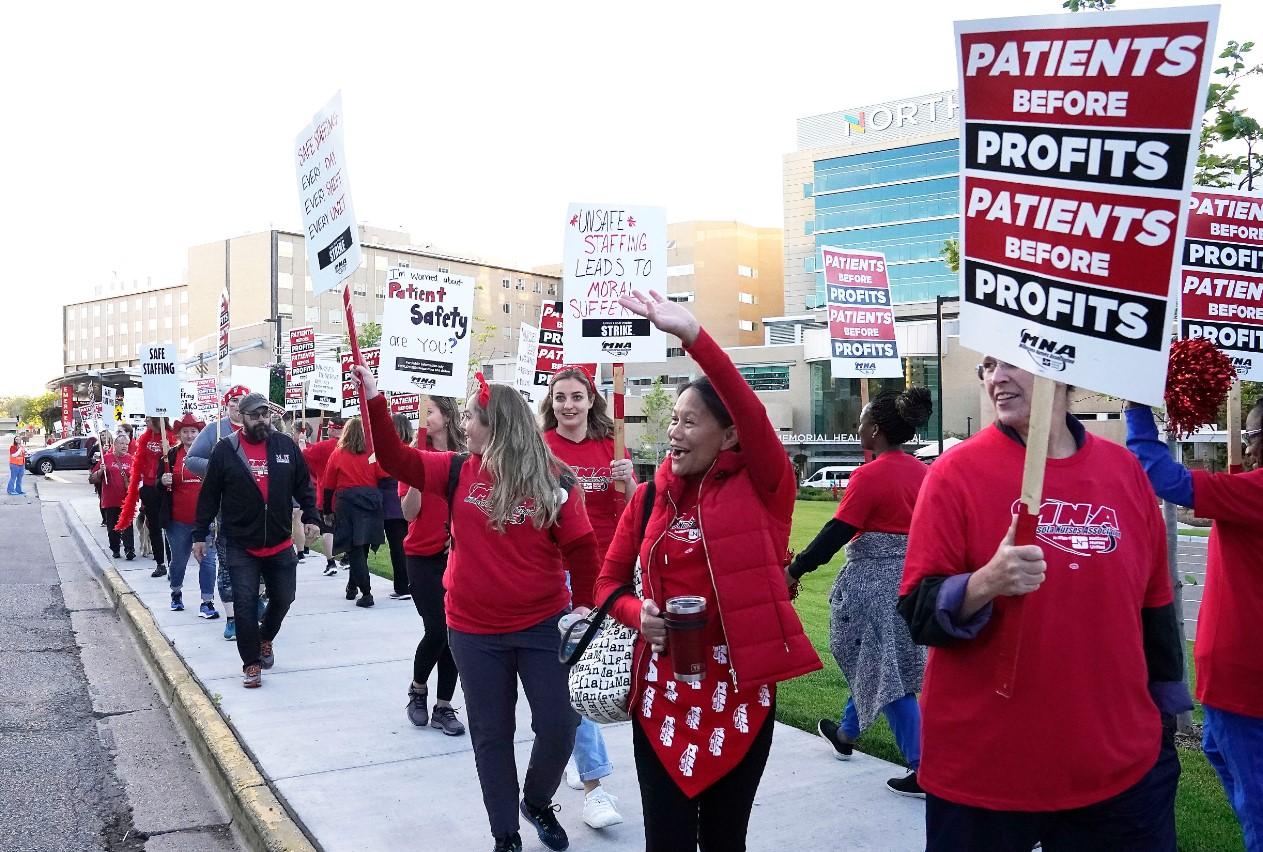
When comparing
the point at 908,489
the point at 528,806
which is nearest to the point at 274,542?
the point at 528,806

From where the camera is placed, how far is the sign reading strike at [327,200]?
5.92m

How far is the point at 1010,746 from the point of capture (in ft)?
8.46

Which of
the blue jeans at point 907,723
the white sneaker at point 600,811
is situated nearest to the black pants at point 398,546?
the white sneaker at point 600,811

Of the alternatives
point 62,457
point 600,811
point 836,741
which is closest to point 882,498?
point 836,741

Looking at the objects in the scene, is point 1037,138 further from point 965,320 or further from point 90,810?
point 90,810

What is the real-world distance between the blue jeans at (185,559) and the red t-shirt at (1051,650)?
365 inches

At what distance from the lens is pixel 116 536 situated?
1684 centimetres

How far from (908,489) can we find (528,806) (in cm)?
229

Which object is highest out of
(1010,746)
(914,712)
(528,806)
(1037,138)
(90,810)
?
(1037,138)

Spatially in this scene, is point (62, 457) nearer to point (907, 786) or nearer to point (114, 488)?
point (114, 488)

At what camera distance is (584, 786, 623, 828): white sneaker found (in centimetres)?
493

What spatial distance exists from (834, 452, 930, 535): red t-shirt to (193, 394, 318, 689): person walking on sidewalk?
473 centimetres

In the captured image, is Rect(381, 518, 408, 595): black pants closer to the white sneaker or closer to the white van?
the white sneaker

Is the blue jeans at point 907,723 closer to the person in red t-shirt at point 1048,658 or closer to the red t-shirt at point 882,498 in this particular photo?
the red t-shirt at point 882,498
